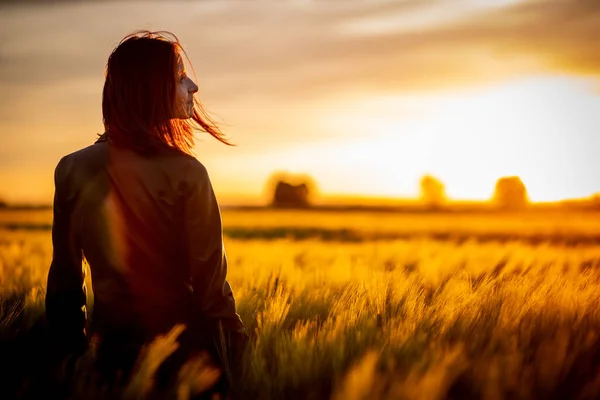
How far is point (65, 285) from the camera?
2307 millimetres

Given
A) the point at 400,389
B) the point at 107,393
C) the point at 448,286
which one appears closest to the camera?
the point at 400,389

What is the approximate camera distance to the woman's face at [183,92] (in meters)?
2.16

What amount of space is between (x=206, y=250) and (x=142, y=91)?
69cm

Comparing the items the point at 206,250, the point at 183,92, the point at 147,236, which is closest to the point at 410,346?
the point at 206,250

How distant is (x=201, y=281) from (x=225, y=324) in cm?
20

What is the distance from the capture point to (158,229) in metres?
2.12

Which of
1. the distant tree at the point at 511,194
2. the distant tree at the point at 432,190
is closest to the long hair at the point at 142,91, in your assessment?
the distant tree at the point at 511,194

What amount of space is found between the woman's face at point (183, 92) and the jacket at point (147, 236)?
0.20m

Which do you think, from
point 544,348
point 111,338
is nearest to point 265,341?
point 111,338

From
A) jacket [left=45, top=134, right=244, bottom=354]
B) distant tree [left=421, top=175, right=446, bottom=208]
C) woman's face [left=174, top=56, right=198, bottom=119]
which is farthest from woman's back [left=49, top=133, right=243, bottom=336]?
distant tree [left=421, top=175, right=446, bottom=208]

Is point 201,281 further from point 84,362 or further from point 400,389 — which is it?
point 400,389

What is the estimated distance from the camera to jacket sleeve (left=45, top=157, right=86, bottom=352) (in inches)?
89.7

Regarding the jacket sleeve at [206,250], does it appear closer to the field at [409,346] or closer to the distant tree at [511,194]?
the field at [409,346]

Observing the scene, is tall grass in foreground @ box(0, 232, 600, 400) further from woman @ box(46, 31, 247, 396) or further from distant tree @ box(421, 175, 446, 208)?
distant tree @ box(421, 175, 446, 208)
